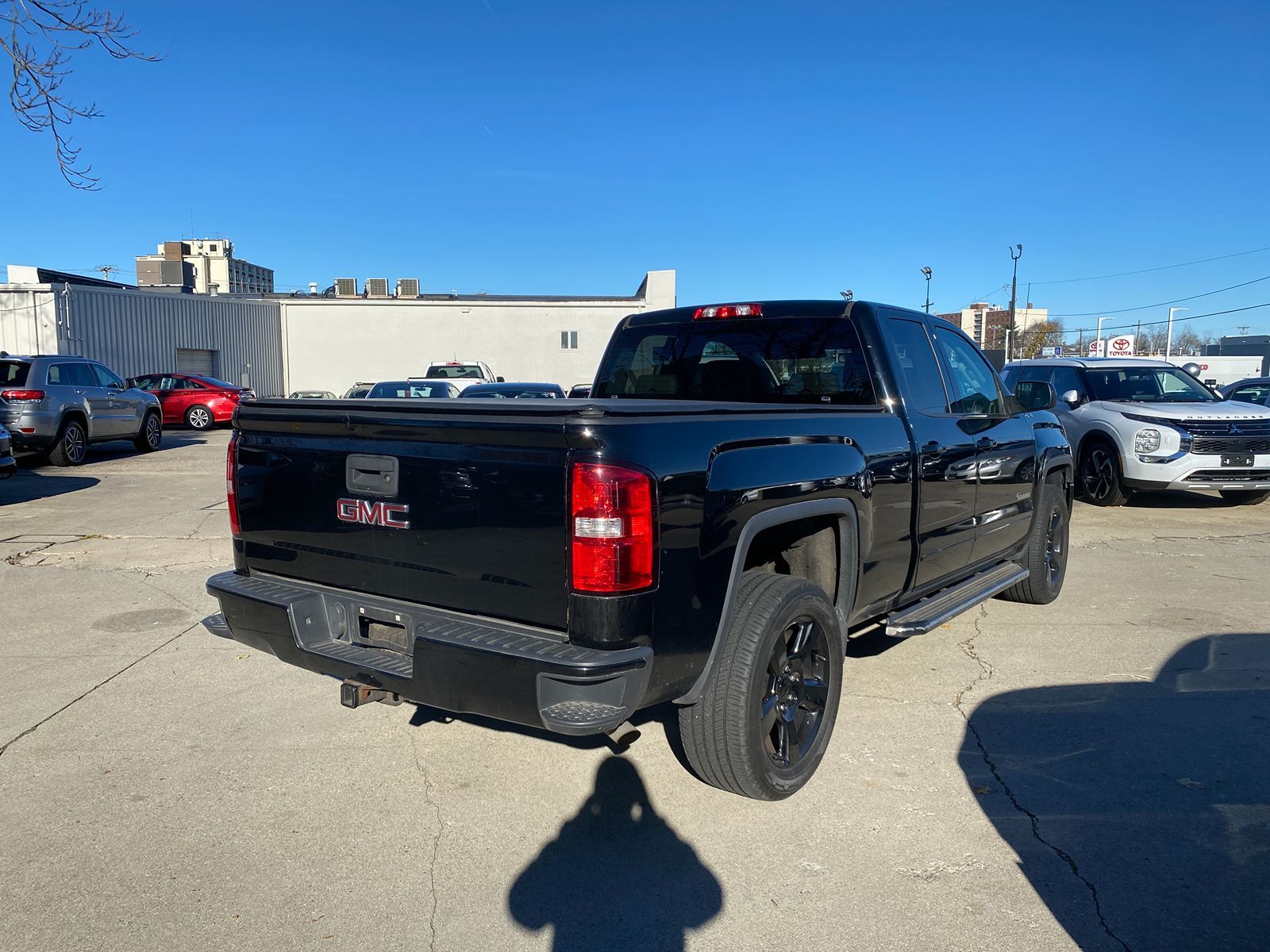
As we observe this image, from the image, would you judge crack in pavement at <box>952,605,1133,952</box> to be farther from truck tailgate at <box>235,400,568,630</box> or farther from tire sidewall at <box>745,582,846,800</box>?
truck tailgate at <box>235,400,568,630</box>

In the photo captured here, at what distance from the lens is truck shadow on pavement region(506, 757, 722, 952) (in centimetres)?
276

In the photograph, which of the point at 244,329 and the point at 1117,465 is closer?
the point at 1117,465

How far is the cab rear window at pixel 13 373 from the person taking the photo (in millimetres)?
14039

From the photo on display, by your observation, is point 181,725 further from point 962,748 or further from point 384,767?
point 962,748

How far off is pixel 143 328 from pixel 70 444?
614 inches

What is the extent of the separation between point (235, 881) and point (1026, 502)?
16.4 feet

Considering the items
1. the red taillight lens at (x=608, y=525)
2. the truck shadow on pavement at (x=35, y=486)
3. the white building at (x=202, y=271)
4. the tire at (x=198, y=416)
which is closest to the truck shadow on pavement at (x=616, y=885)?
the red taillight lens at (x=608, y=525)

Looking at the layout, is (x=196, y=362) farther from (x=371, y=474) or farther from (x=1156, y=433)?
(x=371, y=474)

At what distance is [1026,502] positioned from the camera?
5961 millimetres

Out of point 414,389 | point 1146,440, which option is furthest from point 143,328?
point 1146,440

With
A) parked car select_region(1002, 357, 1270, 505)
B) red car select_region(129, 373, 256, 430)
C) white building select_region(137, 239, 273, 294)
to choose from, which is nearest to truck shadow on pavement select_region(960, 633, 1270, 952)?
parked car select_region(1002, 357, 1270, 505)

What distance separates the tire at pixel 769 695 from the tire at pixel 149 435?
654 inches

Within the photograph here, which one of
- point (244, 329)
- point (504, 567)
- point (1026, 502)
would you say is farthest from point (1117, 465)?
point (244, 329)

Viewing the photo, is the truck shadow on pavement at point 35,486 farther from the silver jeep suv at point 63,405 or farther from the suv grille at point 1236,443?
the suv grille at point 1236,443
